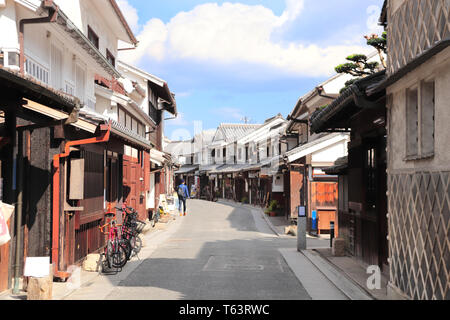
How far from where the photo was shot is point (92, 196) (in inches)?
517

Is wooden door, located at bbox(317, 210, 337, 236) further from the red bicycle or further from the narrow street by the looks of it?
the red bicycle

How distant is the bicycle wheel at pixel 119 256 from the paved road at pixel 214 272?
0.41 meters

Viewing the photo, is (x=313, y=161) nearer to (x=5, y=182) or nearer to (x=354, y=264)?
(x=354, y=264)

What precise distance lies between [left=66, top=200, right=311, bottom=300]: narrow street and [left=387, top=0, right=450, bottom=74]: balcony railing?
4833 millimetres

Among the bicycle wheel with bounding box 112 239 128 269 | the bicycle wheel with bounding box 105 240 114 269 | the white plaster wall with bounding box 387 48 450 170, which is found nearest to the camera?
the white plaster wall with bounding box 387 48 450 170

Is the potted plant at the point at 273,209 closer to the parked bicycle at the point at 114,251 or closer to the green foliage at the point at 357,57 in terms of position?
the green foliage at the point at 357,57

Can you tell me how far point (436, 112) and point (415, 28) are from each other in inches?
62.1

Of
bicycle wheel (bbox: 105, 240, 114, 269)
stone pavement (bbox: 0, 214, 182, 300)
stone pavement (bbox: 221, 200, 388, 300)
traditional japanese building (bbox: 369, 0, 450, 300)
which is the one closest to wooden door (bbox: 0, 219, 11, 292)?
stone pavement (bbox: 0, 214, 182, 300)

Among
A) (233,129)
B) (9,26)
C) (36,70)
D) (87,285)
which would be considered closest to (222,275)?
(87,285)

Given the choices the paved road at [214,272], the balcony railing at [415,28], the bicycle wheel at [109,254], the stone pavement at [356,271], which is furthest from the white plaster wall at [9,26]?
the stone pavement at [356,271]

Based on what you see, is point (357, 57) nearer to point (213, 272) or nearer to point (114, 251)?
point (213, 272)

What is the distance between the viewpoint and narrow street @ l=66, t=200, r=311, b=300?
9.62 m

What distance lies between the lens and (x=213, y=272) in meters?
12.1

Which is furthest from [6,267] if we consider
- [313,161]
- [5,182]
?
[313,161]
